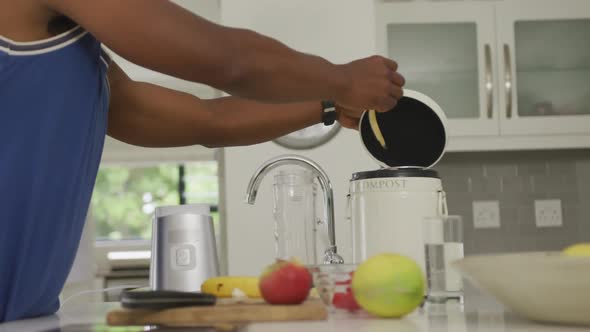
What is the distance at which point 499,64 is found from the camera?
Answer: 10.9ft

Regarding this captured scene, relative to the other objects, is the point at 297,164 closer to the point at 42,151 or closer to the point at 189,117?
the point at 189,117

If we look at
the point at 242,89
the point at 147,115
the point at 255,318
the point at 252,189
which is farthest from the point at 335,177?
the point at 255,318

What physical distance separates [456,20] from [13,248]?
8.46 feet

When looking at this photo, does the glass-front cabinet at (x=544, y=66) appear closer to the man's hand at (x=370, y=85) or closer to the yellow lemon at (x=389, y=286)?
the man's hand at (x=370, y=85)

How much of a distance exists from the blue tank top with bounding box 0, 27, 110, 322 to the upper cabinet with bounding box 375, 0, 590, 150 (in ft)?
7.61

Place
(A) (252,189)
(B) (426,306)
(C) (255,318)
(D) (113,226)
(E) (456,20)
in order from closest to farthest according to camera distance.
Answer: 1. (C) (255,318)
2. (B) (426,306)
3. (A) (252,189)
4. (E) (456,20)
5. (D) (113,226)

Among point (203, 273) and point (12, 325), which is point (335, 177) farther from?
point (12, 325)

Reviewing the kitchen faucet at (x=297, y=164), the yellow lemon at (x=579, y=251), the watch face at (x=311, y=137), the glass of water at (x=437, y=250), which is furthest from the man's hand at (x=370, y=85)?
the watch face at (x=311, y=137)

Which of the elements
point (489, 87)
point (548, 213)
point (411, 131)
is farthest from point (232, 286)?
point (548, 213)

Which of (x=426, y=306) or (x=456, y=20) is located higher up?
(x=456, y=20)

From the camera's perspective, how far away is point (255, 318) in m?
0.85

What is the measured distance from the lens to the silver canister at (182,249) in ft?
5.36

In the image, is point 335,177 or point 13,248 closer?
point 13,248

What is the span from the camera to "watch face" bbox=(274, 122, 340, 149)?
3.07 meters
